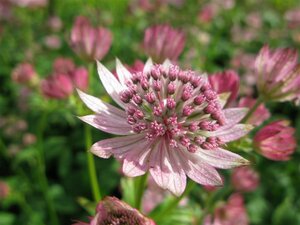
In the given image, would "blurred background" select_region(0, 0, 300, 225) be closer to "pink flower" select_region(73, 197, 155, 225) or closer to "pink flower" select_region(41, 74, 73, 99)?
"pink flower" select_region(41, 74, 73, 99)

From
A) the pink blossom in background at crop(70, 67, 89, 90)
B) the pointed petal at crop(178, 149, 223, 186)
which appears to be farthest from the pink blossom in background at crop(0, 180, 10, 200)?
the pointed petal at crop(178, 149, 223, 186)

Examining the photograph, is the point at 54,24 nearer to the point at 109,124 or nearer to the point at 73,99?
the point at 73,99

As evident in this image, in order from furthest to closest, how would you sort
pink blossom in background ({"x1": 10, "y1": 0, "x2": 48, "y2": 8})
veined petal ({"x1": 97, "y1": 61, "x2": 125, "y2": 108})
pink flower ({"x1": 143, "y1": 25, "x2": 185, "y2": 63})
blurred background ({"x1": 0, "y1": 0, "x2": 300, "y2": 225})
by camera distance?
pink blossom in background ({"x1": 10, "y1": 0, "x2": 48, "y2": 8}) → blurred background ({"x1": 0, "y1": 0, "x2": 300, "y2": 225}) → pink flower ({"x1": 143, "y1": 25, "x2": 185, "y2": 63}) → veined petal ({"x1": 97, "y1": 61, "x2": 125, "y2": 108})

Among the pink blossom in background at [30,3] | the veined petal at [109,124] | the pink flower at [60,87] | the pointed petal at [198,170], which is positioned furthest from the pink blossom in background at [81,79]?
the pink blossom in background at [30,3]

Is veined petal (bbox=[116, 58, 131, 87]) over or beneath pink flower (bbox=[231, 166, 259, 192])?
over

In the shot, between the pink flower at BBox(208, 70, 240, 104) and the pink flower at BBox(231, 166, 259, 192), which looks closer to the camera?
the pink flower at BBox(208, 70, 240, 104)

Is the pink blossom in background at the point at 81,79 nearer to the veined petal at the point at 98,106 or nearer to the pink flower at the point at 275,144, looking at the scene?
the veined petal at the point at 98,106

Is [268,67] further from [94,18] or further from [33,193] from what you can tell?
[94,18]
